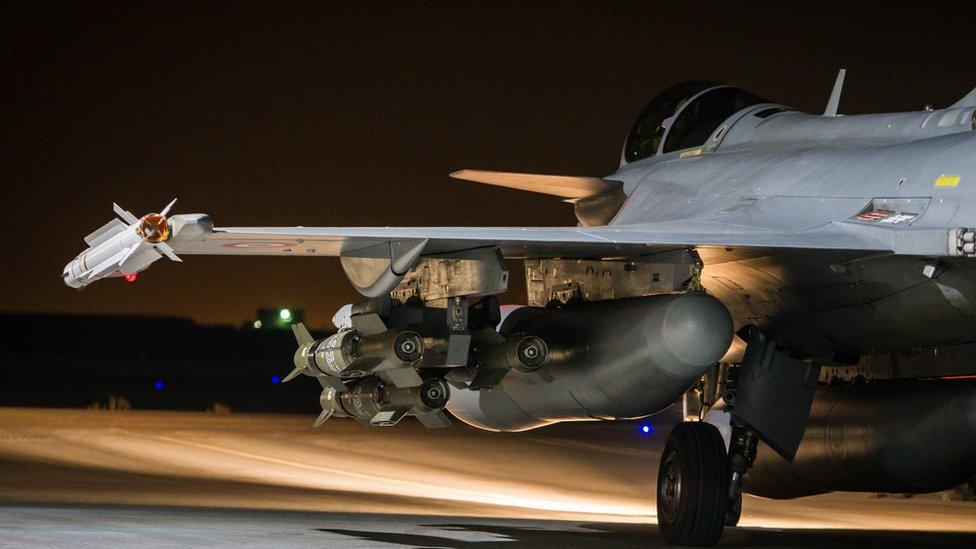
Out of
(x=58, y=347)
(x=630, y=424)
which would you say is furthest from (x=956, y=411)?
(x=58, y=347)

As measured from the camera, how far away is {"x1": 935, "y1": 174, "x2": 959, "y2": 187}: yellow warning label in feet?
29.3

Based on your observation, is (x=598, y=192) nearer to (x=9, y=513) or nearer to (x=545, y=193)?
(x=545, y=193)

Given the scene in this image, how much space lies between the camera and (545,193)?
546 inches

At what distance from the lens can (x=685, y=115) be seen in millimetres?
12883

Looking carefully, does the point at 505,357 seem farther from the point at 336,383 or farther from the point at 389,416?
the point at 336,383

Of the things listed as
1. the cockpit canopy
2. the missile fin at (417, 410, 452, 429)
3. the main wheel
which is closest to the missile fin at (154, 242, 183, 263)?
the missile fin at (417, 410, 452, 429)

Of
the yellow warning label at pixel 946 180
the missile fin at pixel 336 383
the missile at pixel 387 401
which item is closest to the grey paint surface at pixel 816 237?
the yellow warning label at pixel 946 180

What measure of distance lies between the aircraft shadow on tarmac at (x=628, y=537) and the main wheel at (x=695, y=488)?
317 mm

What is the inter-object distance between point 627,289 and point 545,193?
11.1 ft

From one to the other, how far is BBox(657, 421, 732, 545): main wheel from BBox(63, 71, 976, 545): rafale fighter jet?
0.05ft

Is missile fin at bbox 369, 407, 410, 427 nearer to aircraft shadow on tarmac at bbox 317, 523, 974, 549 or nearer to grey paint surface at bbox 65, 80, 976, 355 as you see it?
aircraft shadow on tarmac at bbox 317, 523, 974, 549

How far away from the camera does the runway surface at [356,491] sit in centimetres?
1127

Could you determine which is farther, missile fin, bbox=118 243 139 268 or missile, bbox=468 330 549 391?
missile, bbox=468 330 549 391

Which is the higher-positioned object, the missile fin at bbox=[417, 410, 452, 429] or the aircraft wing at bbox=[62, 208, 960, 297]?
the aircraft wing at bbox=[62, 208, 960, 297]
